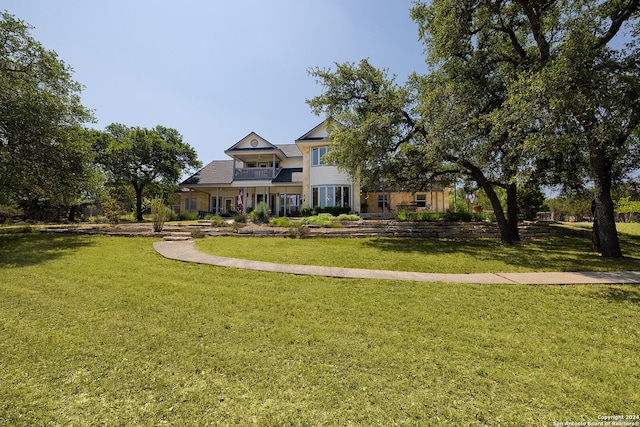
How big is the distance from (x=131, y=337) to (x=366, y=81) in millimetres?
14637

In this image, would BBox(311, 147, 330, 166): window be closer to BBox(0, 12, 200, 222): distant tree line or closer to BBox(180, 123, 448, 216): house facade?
BBox(180, 123, 448, 216): house facade

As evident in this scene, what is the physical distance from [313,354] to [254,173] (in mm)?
24249

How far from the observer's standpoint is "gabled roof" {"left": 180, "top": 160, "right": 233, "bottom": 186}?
27.6m

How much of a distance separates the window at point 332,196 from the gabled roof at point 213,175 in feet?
31.6

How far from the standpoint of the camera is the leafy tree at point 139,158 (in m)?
25.8

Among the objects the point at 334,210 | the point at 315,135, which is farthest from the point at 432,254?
the point at 315,135

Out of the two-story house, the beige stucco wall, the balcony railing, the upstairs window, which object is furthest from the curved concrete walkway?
the balcony railing

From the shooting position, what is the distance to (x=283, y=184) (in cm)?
2470

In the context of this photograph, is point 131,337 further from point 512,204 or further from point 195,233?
point 512,204

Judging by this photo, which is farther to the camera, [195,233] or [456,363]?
[195,233]

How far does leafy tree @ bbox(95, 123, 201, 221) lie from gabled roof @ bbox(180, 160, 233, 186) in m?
1.51

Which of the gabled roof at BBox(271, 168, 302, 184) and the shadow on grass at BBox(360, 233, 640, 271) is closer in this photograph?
the shadow on grass at BBox(360, 233, 640, 271)

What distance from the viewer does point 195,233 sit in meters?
13.4

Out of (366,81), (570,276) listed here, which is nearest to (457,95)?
(366,81)
